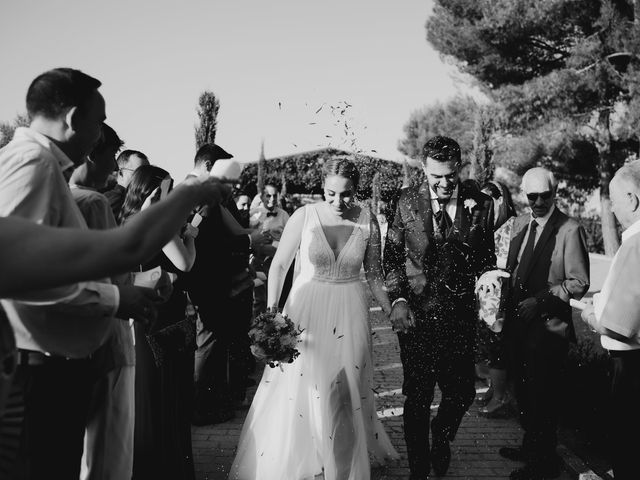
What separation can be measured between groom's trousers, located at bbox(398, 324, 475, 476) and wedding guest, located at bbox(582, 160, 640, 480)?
3.76 ft

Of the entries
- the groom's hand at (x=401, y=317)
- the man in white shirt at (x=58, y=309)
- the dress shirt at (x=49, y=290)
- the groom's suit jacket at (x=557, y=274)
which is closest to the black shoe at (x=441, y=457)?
the groom's hand at (x=401, y=317)

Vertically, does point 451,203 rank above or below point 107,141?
below

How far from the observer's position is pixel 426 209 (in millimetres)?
4211

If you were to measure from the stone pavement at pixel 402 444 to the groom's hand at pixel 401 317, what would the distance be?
0.56 meters

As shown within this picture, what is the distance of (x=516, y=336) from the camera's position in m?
4.80

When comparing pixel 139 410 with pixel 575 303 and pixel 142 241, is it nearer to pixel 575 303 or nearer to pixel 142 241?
pixel 142 241

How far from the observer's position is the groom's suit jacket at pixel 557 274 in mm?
4293

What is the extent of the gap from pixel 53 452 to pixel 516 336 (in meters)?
3.82

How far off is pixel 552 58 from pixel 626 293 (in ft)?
75.5

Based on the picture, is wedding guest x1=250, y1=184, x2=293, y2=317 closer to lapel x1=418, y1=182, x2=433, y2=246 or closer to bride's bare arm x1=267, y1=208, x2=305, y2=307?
bride's bare arm x1=267, y1=208, x2=305, y2=307

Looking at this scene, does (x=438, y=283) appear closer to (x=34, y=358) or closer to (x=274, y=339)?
(x=274, y=339)

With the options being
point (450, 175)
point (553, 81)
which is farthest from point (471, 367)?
point (553, 81)

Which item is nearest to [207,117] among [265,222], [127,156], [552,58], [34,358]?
[265,222]

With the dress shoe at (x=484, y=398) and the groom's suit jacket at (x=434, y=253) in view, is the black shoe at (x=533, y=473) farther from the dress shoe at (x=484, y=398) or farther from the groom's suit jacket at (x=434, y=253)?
the dress shoe at (x=484, y=398)
